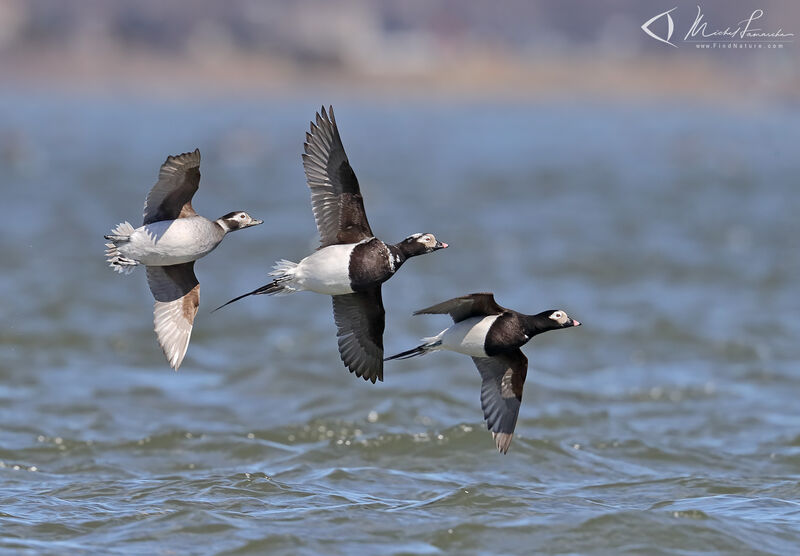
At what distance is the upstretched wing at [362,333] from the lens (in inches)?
334

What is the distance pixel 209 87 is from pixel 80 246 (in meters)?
39.6

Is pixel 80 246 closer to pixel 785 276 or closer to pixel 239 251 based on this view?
pixel 239 251

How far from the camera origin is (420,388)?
14461 millimetres

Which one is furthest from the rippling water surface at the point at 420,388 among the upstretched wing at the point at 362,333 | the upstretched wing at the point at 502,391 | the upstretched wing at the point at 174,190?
the upstretched wing at the point at 174,190

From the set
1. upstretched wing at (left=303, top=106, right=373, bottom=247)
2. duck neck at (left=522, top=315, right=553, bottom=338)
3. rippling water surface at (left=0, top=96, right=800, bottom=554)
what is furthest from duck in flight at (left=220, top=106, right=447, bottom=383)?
rippling water surface at (left=0, top=96, right=800, bottom=554)

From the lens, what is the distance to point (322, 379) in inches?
588

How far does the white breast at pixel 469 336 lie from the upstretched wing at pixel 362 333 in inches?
19.8

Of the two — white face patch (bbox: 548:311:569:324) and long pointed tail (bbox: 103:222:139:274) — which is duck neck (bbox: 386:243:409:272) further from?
long pointed tail (bbox: 103:222:139:274)

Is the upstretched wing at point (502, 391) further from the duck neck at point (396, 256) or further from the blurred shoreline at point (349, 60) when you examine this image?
the blurred shoreline at point (349, 60)

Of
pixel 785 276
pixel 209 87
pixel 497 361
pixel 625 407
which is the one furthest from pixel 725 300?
pixel 209 87

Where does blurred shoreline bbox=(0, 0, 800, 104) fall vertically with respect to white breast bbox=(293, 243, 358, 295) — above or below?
above

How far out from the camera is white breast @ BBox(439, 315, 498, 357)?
8.15m

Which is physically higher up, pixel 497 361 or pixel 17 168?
pixel 17 168

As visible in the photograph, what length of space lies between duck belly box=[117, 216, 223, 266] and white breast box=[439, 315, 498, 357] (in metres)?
1.66
